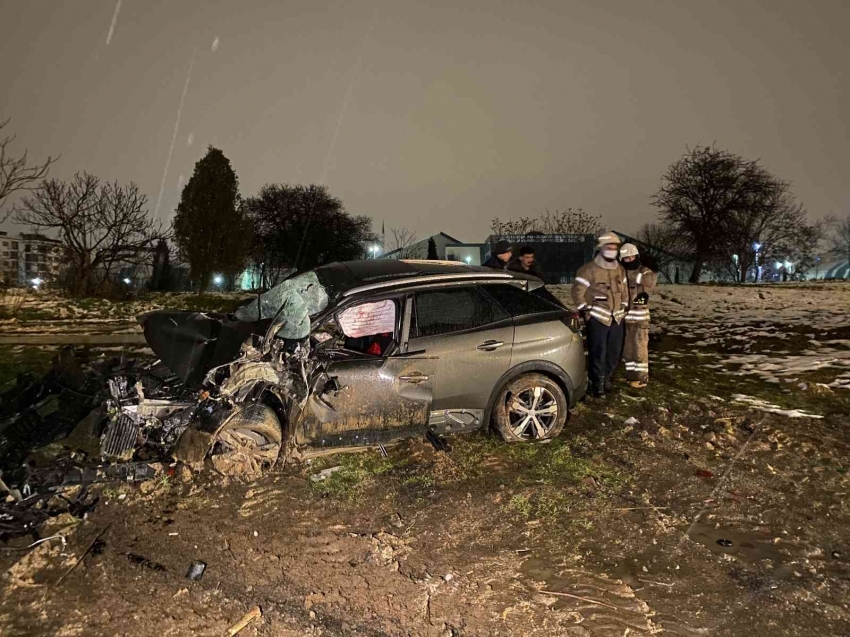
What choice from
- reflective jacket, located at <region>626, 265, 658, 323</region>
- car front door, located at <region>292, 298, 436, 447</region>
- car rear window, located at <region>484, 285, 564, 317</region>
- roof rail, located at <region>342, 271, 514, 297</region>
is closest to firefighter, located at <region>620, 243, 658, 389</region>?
reflective jacket, located at <region>626, 265, 658, 323</region>

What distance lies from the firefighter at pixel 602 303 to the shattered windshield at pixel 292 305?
9.91ft

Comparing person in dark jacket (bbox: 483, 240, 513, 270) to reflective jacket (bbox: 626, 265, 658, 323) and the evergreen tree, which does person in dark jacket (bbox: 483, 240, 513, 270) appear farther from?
the evergreen tree

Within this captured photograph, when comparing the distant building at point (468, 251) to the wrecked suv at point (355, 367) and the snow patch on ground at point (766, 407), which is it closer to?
the snow patch on ground at point (766, 407)

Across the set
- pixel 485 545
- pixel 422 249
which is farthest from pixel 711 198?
pixel 485 545

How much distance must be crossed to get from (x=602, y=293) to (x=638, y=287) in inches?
24.0

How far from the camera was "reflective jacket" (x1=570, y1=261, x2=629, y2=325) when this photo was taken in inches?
251

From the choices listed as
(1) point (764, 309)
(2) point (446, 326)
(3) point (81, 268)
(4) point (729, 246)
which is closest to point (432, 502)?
(2) point (446, 326)

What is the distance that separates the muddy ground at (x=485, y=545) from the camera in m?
2.66

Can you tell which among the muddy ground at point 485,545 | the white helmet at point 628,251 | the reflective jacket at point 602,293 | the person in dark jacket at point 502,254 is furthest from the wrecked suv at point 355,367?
the person in dark jacket at point 502,254

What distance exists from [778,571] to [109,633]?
3321 millimetres

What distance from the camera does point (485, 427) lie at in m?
4.81

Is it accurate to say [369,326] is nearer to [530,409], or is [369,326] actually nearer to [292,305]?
[292,305]

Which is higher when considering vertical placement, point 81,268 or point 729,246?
point 729,246

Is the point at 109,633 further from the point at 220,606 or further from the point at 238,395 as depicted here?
the point at 238,395
